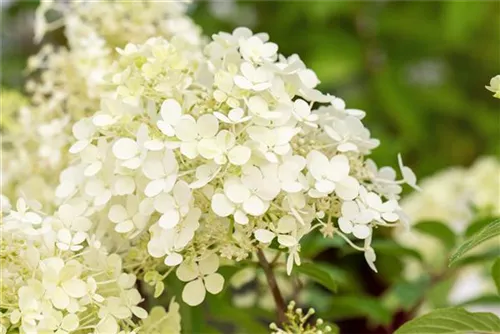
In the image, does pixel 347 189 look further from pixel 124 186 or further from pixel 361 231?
pixel 124 186

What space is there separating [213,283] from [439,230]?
45 cm

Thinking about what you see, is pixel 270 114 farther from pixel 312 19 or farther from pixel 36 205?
pixel 312 19

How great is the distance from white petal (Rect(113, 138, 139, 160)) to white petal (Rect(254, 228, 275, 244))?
98 millimetres

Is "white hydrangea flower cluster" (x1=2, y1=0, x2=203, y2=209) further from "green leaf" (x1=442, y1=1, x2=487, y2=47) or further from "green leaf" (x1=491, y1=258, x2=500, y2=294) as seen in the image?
"green leaf" (x1=442, y1=1, x2=487, y2=47)

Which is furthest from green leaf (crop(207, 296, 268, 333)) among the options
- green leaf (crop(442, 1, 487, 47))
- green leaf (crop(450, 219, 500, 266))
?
green leaf (crop(442, 1, 487, 47))

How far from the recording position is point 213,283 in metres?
0.50

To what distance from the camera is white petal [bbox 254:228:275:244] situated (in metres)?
0.47

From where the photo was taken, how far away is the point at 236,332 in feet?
3.22

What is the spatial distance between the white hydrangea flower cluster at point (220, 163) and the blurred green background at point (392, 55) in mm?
995

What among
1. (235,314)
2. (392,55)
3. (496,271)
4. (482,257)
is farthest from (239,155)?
(392,55)

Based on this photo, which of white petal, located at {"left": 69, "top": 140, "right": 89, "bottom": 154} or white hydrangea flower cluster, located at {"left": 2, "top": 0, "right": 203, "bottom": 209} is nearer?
white petal, located at {"left": 69, "top": 140, "right": 89, "bottom": 154}

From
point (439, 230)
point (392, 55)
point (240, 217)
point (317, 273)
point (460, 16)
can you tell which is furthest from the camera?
point (392, 55)

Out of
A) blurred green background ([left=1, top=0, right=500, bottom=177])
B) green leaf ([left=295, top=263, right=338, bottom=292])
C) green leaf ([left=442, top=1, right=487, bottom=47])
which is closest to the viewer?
green leaf ([left=295, top=263, right=338, bottom=292])

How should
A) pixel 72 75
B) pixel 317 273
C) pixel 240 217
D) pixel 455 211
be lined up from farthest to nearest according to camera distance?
pixel 455 211 < pixel 72 75 < pixel 317 273 < pixel 240 217
